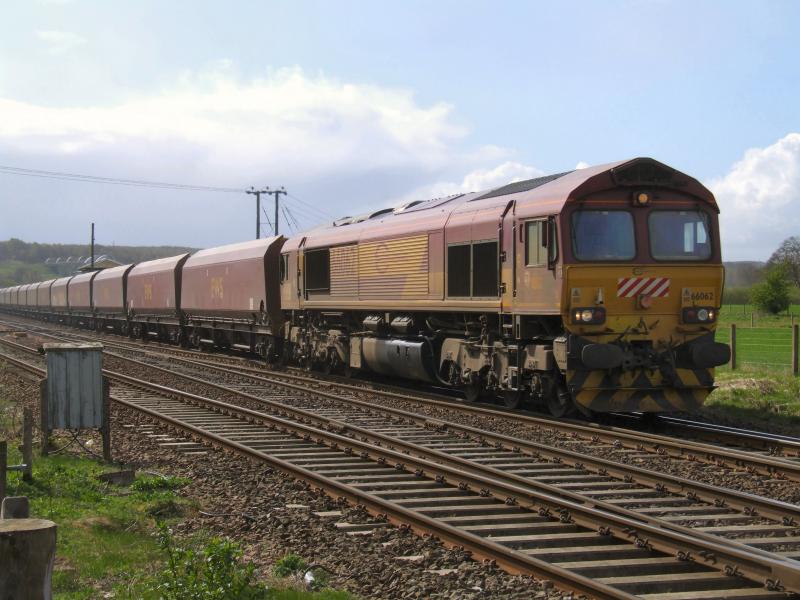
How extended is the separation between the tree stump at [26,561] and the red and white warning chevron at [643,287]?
10.1 metres

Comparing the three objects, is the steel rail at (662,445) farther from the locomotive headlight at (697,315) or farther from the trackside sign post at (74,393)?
the trackside sign post at (74,393)

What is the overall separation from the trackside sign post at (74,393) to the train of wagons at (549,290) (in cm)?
609

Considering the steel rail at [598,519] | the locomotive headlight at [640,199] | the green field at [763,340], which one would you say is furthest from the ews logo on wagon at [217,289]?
the locomotive headlight at [640,199]

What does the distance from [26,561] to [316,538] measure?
3.40m

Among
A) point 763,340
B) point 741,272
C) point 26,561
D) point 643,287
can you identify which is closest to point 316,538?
point 26,561

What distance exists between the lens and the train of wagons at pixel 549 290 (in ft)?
43.2

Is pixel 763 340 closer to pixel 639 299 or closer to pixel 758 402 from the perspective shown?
pixel 758 402

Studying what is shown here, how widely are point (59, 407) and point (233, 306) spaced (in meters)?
17.1

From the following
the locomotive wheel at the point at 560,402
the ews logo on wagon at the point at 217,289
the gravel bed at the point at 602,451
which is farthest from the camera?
the ews logo on wagon at the point at 217,289

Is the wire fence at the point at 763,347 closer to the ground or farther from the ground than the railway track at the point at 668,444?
farther from the ground

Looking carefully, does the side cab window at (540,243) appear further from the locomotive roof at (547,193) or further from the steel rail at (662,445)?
the steel rail at (662,445)

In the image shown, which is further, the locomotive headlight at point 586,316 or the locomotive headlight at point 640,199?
the locomotive headlight at point 640,199

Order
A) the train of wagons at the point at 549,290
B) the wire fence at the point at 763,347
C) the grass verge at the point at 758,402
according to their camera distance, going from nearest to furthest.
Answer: the train of wagons at the point at 549,290 < the grass verge at the point at 758,402 < the wire fence at the point at 763,347

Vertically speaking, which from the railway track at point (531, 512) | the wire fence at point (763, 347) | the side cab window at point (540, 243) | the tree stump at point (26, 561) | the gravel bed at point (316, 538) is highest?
the side cab window at point (540, 243)
